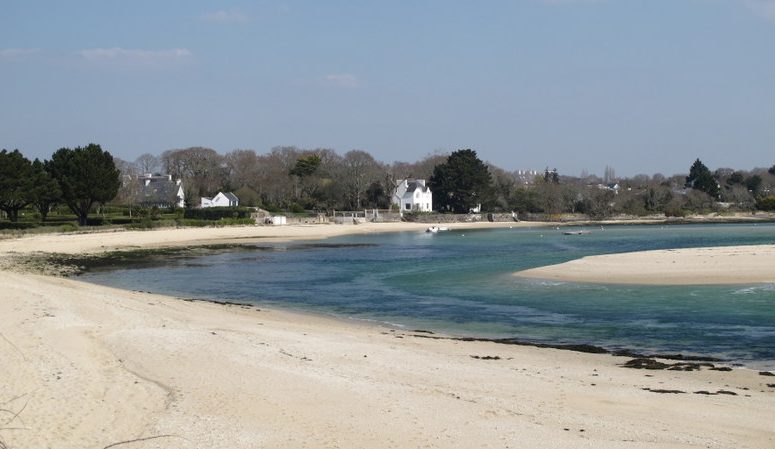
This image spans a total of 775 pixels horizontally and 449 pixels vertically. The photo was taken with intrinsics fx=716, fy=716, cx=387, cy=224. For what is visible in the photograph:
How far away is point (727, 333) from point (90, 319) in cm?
1503

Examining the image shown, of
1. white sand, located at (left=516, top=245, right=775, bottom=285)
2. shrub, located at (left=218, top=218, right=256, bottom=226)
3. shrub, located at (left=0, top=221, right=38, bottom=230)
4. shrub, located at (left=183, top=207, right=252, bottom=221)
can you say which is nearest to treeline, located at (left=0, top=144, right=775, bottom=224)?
shrub, located at (left=183, top=207, right=252, bottom=221)

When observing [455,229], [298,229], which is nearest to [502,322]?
[298,229]

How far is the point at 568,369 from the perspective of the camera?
1322 centimetres

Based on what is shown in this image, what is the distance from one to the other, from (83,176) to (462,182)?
5881 centimetres

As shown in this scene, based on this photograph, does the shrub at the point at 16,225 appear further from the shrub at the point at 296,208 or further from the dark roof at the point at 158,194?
the shrub at the point at 296,208

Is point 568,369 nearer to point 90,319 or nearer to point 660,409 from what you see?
point 660,409

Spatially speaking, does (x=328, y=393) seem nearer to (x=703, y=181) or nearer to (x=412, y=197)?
(x=412, y=197)

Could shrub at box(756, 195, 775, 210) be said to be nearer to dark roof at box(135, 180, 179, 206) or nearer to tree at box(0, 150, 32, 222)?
dark roof at box(135, 180, 179, 206)

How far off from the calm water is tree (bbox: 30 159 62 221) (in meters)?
26.1

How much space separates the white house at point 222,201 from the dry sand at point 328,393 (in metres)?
89.2

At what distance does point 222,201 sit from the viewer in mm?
104688

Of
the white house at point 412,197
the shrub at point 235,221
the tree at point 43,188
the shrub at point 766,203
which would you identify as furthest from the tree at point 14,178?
the shrub at point 766,203

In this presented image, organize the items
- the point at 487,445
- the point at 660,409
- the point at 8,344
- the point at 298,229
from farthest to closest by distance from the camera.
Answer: the point at 298,229 → the point at 8,344 → the point at 660,409 → the point at 487,445

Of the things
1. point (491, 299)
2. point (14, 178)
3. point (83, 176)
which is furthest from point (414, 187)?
point (491, 299)
